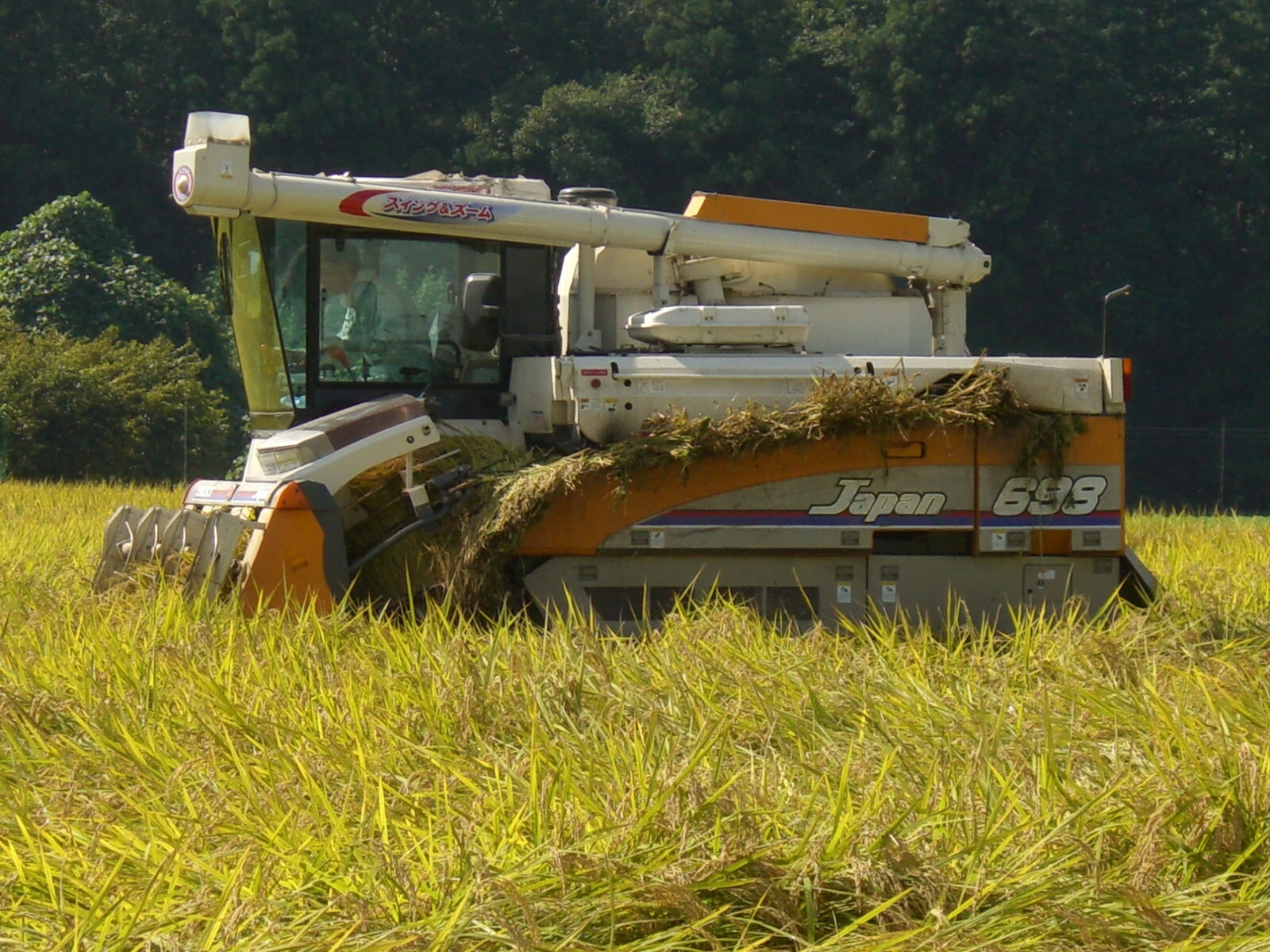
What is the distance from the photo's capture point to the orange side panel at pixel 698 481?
8.25 metres

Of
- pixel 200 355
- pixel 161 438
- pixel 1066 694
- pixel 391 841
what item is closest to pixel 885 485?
pixel 1066 694

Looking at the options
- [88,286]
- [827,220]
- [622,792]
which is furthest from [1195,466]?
[622,792]

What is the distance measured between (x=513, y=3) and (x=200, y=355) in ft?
40.6

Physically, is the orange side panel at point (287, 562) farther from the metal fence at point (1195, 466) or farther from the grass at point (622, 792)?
the metal fence at point (1195, 466)

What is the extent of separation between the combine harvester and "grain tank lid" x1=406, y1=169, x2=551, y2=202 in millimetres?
41

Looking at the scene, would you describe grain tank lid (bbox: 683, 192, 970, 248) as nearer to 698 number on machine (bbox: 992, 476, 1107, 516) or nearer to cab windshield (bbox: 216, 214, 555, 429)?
cab windshield (bbox: 216, 214, 555, 429)

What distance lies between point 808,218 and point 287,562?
362 cm

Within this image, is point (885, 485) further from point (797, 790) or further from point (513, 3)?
point (513, 3)

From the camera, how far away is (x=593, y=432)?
8.56 m

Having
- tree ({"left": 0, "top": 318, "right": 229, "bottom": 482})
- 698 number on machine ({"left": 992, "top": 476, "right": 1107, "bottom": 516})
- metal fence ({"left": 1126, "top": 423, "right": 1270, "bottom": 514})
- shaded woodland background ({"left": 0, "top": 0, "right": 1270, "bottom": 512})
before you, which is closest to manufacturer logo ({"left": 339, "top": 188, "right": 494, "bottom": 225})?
698 number on machine ({"left": 992, "top": 476, "right": 1107, "bottom": 516})

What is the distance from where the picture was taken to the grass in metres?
3.87

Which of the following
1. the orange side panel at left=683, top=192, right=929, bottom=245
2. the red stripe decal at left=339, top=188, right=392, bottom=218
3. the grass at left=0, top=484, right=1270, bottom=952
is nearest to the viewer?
the grass at left=0, top=484, right=1270, bottom=952

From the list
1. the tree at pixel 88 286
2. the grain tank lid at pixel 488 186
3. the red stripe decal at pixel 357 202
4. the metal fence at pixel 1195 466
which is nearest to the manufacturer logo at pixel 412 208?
the red stripe decal at pixel 357 202

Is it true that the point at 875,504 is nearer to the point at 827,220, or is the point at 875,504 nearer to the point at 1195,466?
the point at 827,220
